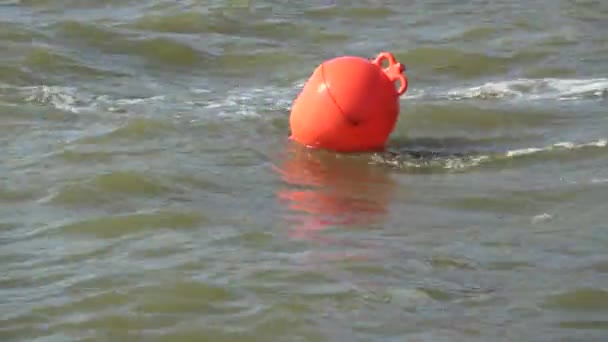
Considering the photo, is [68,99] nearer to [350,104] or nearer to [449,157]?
[350,104]

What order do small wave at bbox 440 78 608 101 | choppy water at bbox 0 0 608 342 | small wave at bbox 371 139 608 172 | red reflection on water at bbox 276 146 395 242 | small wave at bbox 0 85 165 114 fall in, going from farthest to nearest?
small wave at bbox 440 78 608 101 < small wave at bbox 0 85 165 114 < small wave at bbox 371 139 608 172 < red reflection on water at bbox 276 146 395 242 < choppy water at bbox 0 0 608 342

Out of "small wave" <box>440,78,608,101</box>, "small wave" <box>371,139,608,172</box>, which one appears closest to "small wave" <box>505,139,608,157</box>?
"small wave" <box>371,139,608,172</box>

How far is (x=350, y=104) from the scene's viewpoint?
1116 cm

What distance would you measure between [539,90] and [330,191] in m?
4.20

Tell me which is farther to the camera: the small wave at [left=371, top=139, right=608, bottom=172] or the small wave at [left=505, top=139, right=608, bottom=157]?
the small wave at [left=505, top=139, right=608, bottom=157]

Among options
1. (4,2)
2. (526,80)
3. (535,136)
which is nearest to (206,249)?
(535,136)

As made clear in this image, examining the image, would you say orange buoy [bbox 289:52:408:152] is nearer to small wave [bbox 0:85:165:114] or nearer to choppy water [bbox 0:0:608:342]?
choppy water [bbox 0:0:608:342]

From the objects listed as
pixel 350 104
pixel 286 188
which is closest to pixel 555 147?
pixel 350 104

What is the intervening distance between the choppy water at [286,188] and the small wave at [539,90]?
0.04 metres

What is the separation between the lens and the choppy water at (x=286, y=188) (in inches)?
316

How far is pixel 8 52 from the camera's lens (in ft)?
50.6

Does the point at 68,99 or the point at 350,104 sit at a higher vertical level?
the point at 350,104

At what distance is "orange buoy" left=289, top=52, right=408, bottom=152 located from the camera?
11133mm

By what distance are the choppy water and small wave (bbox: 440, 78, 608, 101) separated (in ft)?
0.13
